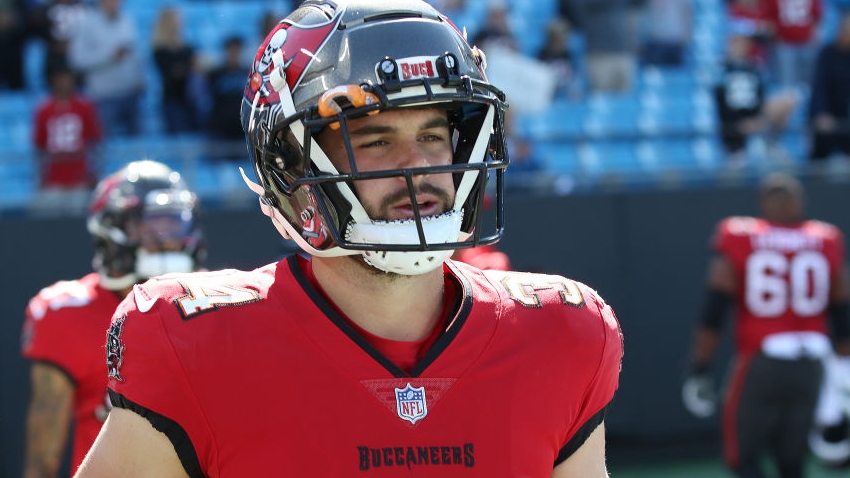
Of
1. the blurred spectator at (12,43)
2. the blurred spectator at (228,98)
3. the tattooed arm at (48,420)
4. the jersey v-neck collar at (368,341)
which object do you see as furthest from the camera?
the blurred spectator at (12,43)

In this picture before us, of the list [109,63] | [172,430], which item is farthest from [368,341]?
[109,63]

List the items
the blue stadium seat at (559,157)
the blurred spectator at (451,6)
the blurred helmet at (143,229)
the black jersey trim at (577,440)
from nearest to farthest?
the black jersey trim at (577,440) → the blurred helmet at (143,229) → the blue stadium seat at (559,157) → the blurred spectator at (451,6)

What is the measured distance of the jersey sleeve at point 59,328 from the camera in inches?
145

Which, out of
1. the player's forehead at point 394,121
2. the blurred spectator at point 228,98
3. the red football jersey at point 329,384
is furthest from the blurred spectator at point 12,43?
the player's forehead at point 394,121

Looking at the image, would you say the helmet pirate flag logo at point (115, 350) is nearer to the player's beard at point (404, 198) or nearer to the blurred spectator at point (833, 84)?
the player's beard at point (404, 198)

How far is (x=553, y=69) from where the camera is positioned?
9180mm

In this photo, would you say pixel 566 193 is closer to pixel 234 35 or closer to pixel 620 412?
pixel 620 412

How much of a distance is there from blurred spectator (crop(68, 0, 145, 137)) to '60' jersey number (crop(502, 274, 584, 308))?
6.26 meters

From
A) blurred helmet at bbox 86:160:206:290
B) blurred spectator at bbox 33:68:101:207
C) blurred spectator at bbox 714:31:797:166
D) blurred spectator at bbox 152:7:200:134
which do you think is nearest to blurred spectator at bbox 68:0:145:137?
blurred spectator at bbox 152:7:200:134

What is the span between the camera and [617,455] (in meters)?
7.84

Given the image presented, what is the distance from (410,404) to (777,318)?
473cm

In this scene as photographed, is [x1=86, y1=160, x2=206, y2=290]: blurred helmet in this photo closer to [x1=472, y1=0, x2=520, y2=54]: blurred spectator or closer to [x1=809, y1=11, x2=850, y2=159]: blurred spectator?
[x1=472, y1=0, x2=520, y2=54]: blurred spectator

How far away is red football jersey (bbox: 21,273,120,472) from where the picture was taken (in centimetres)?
365

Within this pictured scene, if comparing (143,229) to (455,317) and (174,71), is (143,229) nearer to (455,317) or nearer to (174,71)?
(455,317)
